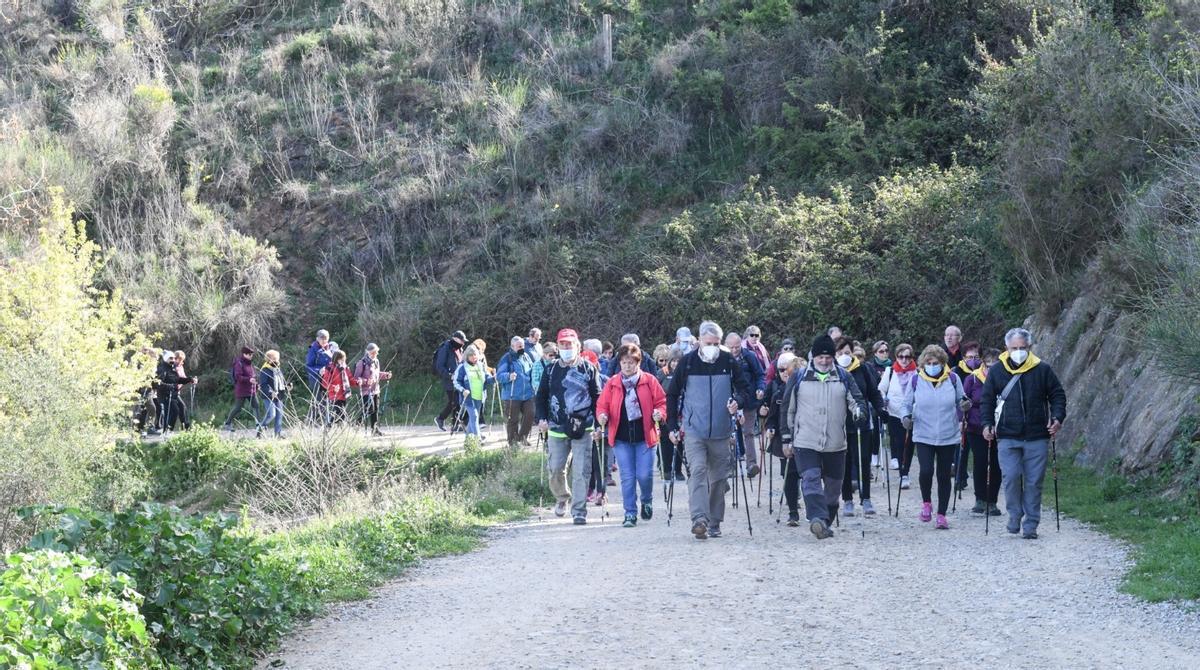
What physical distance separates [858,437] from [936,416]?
3.97 feet

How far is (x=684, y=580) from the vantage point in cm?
1027

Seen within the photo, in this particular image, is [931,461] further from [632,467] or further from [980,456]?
[632,467]

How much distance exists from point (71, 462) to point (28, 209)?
19720mm

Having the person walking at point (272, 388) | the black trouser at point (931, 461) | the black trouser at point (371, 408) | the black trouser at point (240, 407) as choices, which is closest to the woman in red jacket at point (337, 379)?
the black trouser at point (371, 408)

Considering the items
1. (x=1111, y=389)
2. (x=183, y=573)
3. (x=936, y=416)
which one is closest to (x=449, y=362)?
(x=1111, y=389)

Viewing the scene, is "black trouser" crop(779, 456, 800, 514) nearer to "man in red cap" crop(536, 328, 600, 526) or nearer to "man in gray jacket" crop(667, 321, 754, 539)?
"man in gray jacket" crop(667, 321, 754, 539)

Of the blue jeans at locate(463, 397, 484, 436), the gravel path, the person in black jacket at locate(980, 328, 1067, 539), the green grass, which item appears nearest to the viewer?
the gravel path

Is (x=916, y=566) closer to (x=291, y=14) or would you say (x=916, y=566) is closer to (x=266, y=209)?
(x=266, y=209)

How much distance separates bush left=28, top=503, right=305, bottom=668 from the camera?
7637 millimetres

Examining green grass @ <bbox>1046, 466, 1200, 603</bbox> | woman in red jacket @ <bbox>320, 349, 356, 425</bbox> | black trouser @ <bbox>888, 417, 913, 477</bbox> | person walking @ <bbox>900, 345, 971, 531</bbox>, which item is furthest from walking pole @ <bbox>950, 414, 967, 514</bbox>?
woman in red jacket @ <bbox>320, 349, 356, 425</bbox>

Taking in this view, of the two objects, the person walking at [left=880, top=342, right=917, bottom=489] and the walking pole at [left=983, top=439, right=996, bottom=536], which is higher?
the person walking at [left=880, top=342, right=917, bottom=489]

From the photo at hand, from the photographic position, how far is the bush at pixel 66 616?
602 cm

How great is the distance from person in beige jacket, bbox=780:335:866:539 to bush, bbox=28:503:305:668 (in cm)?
572

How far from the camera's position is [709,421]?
1252cm
